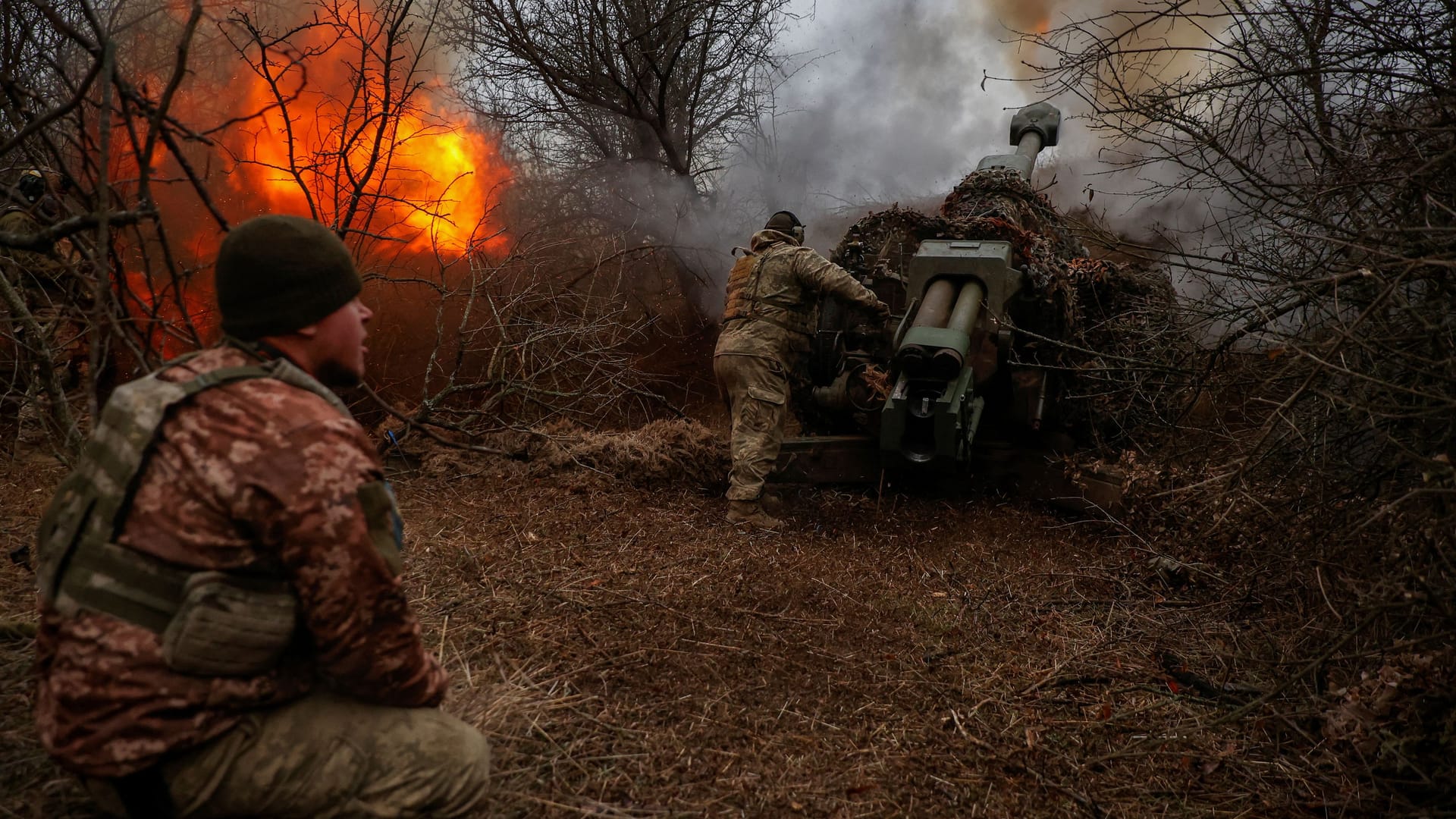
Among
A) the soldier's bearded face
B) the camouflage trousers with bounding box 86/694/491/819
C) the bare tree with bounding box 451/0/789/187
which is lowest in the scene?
the camouflage trousers with bounding box 86/694/491/819

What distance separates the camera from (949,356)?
237 inches

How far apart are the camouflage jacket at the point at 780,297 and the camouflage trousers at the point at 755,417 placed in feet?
0.35

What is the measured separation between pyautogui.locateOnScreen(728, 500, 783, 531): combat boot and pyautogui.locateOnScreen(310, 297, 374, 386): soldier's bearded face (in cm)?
435

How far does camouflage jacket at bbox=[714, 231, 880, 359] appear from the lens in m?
6.71

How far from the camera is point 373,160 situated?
19.6 ft

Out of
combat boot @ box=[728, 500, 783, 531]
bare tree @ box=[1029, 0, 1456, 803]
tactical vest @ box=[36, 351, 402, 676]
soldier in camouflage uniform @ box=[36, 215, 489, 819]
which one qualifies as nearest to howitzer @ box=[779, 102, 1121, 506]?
combat boot @ box=[728, 500, 783, 531]

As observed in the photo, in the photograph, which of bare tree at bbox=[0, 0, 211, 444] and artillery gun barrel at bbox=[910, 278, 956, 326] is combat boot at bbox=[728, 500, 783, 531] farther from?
bare tree at bbox=[0, 0, 211, 444]

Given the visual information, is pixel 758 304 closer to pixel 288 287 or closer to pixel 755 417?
pixel 755 417

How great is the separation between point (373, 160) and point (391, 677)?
4.64 m

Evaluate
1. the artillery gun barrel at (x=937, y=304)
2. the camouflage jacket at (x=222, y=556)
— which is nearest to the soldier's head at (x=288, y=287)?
the camouflage jacket at (x=222, y=556)

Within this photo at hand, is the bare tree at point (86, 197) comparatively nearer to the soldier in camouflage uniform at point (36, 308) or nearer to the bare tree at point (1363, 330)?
the soldier in camouflage uniform at point (36, 308)

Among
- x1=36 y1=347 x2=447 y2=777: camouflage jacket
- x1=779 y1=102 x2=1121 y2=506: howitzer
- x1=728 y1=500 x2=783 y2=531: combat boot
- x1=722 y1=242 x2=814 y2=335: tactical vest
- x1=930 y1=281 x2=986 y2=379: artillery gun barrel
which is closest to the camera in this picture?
x1=36 y1=347 x2=447 y2=777: camouflage jacket

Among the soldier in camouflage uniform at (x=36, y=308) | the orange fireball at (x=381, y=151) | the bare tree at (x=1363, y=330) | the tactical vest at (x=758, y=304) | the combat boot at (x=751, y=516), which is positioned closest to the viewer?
the bare tree at (x=1363, y=330)

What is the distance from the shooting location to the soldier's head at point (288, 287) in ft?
7.22
